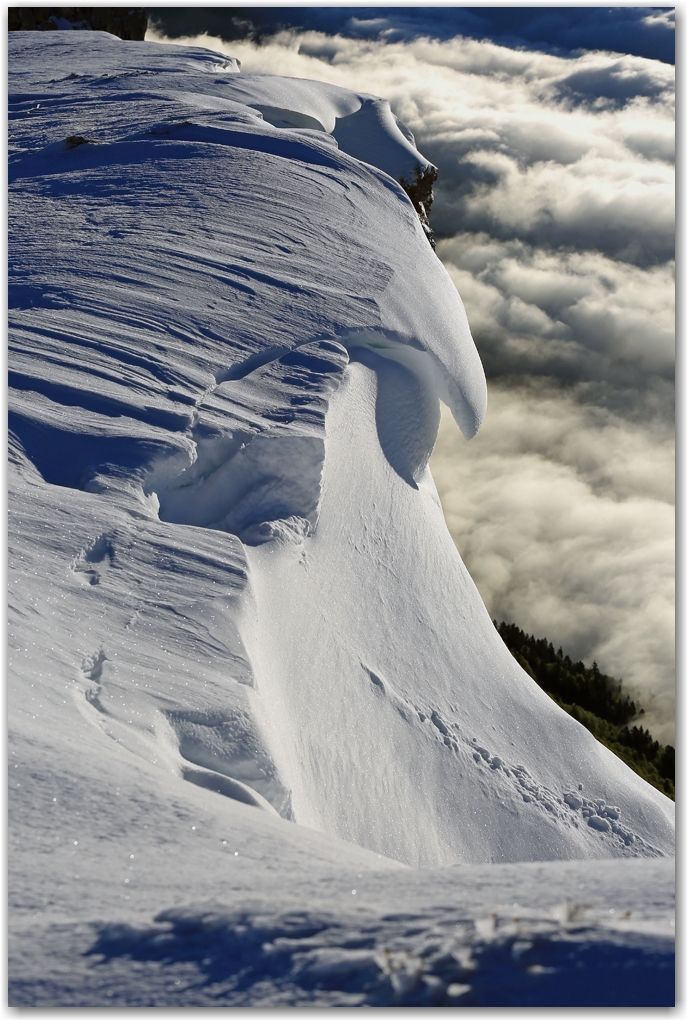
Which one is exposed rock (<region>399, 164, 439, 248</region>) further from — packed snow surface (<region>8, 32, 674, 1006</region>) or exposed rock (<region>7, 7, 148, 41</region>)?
exposed rock (<region>7, 7, 148, 41</region>)

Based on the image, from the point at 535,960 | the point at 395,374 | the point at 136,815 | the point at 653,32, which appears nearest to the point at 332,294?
the point at 395,374

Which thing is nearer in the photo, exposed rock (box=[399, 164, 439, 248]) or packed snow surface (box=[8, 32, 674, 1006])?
packed snow surface (box=[8, 32, 674, 1006])

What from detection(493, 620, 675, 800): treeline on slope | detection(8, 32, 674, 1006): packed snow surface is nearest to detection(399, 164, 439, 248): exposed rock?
detection(8, 32, 674, 1006): packed snow surface

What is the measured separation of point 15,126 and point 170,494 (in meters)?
4.38

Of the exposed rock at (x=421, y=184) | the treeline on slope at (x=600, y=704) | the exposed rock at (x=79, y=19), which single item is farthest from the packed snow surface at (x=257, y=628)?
the exposed rock at (x=79, y=19)

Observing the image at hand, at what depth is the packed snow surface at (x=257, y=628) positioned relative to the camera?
1311 mm

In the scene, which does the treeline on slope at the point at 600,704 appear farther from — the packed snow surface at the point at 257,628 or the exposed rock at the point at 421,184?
the exposed rock at the point at 421,184

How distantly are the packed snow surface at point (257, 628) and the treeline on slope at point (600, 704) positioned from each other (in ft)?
7.84

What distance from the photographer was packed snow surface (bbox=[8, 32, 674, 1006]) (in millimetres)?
1311

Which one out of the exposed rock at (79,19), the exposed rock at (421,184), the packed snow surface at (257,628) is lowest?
the packed snow surface at (257,628)

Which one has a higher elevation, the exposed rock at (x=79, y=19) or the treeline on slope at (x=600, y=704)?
the exposed rock at (x=79, y=19)

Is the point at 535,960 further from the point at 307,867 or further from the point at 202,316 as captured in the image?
the point at 202,316

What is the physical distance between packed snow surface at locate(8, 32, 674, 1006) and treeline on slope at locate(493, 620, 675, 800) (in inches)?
94.1

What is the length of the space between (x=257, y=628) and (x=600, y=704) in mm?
6401
